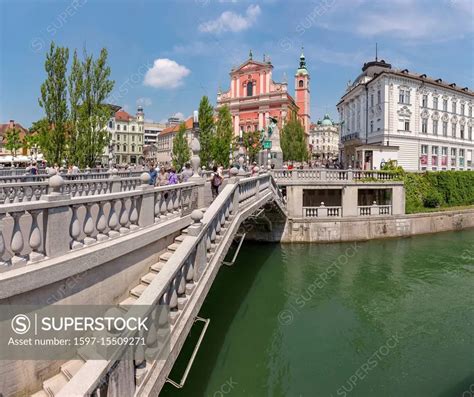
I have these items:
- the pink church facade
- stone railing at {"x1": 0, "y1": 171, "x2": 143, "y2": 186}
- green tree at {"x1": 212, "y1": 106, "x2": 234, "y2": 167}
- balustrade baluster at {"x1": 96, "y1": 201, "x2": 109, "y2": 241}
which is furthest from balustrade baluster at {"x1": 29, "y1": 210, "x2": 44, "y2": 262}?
the pink church facade

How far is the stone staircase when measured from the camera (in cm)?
452

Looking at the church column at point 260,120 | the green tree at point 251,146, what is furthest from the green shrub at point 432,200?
the church column at point 260,120

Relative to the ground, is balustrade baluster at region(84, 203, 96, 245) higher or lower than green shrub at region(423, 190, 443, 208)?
higher

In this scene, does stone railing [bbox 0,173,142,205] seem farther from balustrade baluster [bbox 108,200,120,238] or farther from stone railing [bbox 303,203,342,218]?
stone railing [bbox 303,203,342,218]

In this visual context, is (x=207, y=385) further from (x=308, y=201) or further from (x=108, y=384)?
(x=308, y=201)

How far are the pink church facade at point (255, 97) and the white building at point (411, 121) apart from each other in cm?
1886

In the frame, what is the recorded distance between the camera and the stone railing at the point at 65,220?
4.29 m

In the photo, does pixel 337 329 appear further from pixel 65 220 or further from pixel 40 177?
pixel 40 177

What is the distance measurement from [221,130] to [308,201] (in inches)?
737

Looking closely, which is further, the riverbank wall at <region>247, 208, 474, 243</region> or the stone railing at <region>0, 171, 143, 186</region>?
the riverbank wall at <region>247, 208, 474, 243</region>

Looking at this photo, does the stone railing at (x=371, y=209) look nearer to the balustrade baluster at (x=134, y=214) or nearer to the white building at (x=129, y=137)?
the balustrade baluster at (x=134, y=214)

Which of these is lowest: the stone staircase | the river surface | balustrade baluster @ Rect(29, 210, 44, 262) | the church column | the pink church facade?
the river surface

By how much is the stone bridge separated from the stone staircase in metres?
0.01

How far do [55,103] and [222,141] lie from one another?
2238 centimetres
